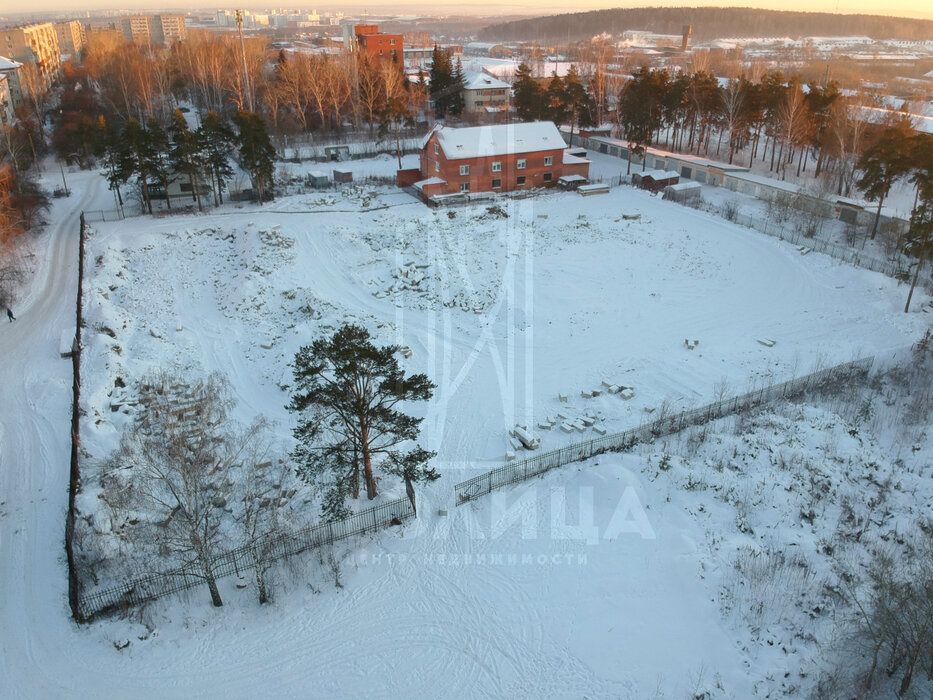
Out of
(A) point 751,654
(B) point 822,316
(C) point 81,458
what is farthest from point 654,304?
(C) point 81,458

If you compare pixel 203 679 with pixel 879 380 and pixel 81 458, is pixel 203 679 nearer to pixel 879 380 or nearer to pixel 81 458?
pixel 81 458

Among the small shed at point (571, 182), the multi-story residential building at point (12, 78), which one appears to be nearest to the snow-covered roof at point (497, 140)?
the small shed at point (571, 182)

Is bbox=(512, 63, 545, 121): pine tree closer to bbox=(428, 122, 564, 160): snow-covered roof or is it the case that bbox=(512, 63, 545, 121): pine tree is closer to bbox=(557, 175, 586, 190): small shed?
→ bbox=(428, 122, 564, 160): snow-covered roof

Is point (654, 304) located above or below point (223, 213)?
below

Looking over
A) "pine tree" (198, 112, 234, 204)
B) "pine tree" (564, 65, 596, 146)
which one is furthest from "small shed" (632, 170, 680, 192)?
"pine tree" (198, 112, 234, 204)

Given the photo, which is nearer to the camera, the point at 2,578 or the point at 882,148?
the point at 2,578

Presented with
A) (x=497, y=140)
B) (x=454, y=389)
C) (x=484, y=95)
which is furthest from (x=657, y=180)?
(x=484, y=95)
